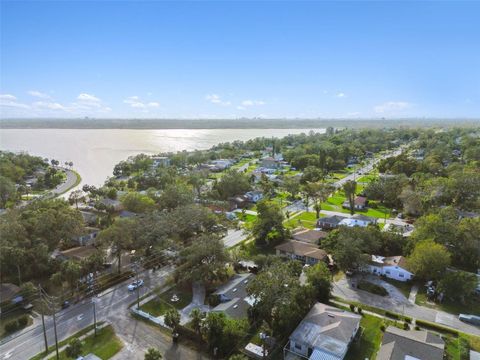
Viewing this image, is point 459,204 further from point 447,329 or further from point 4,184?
point 4,184

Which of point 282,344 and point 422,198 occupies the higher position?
point 422,198

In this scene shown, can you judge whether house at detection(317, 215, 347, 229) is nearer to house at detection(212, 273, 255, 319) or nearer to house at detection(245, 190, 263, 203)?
house at detection(245, 190, 263, 203)

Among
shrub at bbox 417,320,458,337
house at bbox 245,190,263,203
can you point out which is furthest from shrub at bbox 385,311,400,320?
house at bbox 245,190,263,203

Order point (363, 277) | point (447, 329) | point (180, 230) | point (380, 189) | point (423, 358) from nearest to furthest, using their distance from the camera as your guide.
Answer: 1. point (423, 358)
2. point (447, 329)
3. point (363, 277)
4. point (180, 230)
5. point (380, 189)

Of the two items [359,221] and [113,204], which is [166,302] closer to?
[113,204]

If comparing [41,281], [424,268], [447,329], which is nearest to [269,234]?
[424,268]

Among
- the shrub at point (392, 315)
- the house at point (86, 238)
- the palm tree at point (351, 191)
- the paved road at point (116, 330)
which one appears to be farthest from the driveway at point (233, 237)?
the palm tree at point (351, 191)

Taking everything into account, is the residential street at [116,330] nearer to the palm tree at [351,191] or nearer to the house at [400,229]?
the house at [400,229]
